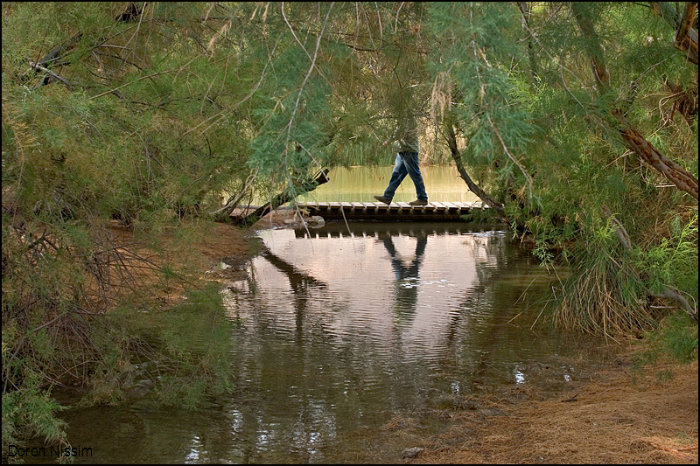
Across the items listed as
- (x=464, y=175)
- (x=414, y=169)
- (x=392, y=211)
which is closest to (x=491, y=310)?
(x=464, y=175)

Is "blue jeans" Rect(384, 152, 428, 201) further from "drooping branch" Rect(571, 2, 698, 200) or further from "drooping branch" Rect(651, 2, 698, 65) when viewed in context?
"drooping branch" Rect(651, 2, 698, 65)

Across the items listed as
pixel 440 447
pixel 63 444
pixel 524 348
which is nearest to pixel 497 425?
pixel 440 447

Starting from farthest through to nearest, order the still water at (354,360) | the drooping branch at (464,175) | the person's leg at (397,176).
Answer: the person's leg at (397,176), the drooping branch at (464,175), the still water at (354,360)

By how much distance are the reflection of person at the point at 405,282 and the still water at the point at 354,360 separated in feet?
0.10

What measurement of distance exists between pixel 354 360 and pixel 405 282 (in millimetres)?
3843

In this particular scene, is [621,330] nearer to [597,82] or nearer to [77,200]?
[597,82]

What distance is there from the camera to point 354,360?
7.28m

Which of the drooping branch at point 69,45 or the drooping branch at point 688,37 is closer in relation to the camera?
the drooping branch at point 688,37

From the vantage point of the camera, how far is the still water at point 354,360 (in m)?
5.39

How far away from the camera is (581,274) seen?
820cm

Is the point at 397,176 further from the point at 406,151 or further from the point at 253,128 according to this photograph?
the point at 253,128

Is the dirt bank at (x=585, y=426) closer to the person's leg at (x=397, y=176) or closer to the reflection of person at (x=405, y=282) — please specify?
the reflection of person at (x=405, y=282)

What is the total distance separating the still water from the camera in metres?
5.39

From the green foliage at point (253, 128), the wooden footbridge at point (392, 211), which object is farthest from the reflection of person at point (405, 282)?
the wooden footbridge at point (392, 211)
